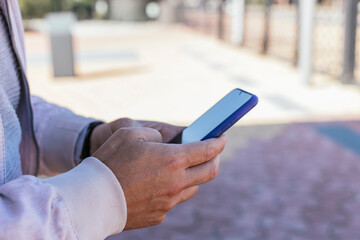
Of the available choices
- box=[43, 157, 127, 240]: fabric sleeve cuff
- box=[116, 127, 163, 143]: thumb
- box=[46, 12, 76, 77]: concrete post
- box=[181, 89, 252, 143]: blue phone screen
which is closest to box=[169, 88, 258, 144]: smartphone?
box=[181, 89, 252, 143]: blue phone screen

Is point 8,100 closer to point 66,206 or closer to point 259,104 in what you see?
point 66,206

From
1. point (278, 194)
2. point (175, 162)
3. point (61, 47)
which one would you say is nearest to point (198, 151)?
point (175, 162)

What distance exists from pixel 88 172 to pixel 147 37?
52.8ft

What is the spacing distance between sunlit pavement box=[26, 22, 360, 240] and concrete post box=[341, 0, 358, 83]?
0.35 meters

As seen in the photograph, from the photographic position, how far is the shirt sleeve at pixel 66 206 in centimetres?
80

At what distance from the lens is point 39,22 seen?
68.0 ft

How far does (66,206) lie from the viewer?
85 cm

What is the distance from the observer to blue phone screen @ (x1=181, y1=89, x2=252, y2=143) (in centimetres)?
106

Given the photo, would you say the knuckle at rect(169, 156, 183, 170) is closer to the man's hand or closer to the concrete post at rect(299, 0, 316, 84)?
the man's hand

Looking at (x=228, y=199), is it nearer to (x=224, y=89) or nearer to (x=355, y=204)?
(x=355, y=204)

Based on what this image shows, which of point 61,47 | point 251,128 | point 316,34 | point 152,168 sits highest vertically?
point 152,168

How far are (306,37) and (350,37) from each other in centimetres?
63

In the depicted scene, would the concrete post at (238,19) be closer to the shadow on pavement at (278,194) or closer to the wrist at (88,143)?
the shadow on pavement at (278,194)

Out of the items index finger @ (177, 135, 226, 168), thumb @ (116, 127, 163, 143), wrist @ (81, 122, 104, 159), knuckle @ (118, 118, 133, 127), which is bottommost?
wrist @ (81, 122, 104, 159)
